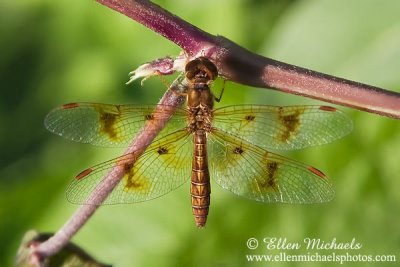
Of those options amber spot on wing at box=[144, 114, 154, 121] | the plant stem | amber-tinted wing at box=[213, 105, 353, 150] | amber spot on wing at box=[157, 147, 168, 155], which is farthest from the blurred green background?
the plant stem

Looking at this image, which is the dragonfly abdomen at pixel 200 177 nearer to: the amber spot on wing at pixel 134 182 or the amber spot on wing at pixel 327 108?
the amber spot on wing at pixel 134 182

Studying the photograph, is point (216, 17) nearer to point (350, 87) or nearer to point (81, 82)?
point (81, 82)

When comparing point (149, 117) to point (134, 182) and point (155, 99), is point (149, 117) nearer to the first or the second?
point (134, 182)

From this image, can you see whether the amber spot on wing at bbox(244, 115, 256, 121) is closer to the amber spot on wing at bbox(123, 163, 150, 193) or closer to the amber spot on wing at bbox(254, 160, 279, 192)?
the amber spot on wing at bbox(254, 160, 279, 192)

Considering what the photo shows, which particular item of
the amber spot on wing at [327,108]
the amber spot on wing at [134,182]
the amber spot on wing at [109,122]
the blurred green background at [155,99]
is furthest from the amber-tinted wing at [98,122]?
the blurred green background at [155,99]

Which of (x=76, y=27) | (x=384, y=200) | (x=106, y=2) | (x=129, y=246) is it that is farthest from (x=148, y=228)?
(x=106, y=2)

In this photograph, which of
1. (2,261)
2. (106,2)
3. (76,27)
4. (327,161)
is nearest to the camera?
(106,2)

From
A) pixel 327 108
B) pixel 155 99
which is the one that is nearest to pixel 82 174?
pixel 327 108
